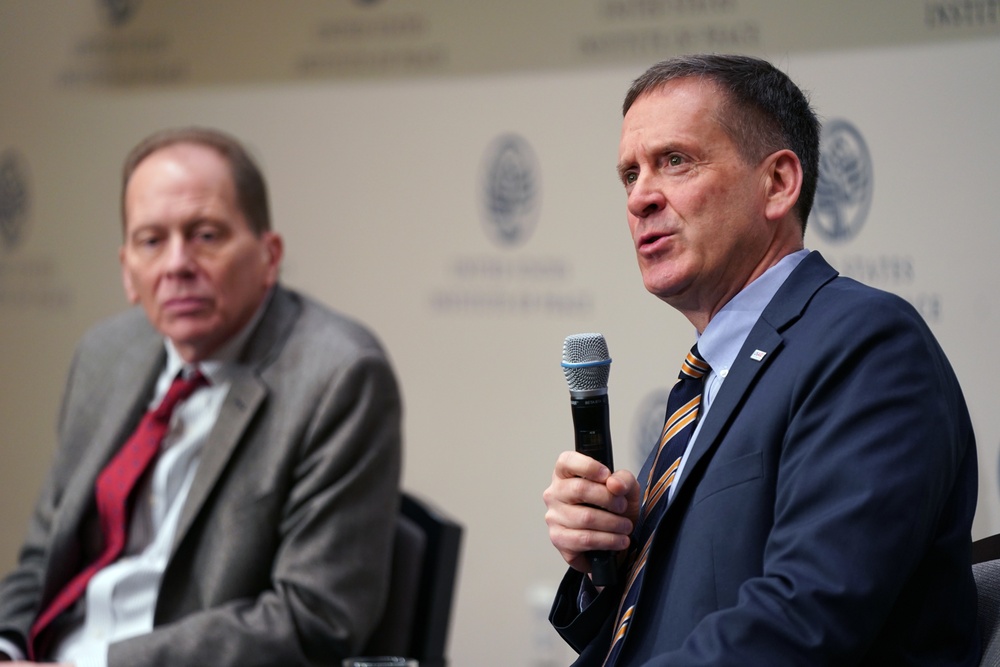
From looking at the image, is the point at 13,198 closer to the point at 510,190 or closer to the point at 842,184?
the point at 510,190

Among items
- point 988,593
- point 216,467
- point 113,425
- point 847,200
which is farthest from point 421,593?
point 847,200

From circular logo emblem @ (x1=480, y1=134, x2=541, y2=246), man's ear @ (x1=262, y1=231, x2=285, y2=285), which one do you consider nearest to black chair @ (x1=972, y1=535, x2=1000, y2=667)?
man's ear @ (x1=262, y1=231, x2=285, y2=285)

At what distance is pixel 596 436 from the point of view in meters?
1.51

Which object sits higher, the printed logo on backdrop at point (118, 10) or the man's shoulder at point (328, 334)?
the printed logo on backdrop at point (118, 10)

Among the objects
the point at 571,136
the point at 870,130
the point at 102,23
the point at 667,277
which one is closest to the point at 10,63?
the point at 102,23

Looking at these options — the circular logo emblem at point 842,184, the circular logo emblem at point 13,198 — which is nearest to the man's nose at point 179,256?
the circular logo emblem at point 842,184

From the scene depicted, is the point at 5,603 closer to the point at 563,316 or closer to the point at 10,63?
the point at 563,316

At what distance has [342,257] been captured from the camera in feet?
14.2

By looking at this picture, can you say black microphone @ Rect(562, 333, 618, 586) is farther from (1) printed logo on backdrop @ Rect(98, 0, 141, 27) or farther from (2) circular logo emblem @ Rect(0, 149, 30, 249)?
(2) circular logo emblem @ Rect(0, 149, 30, 249)

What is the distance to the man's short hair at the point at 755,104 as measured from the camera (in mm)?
1578

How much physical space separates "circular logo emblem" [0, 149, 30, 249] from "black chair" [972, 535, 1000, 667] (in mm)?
4653

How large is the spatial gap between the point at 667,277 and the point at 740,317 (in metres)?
0.12

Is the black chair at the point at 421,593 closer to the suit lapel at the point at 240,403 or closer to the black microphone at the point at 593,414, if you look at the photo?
the suit lapel at the point at 240,403

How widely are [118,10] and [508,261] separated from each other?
2333 millimetres
